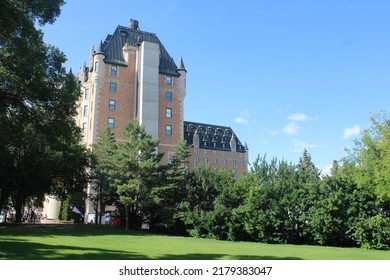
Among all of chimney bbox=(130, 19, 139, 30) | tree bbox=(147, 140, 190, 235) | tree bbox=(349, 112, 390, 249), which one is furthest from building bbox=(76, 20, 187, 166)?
tree bbox=(349, 112, 390, 249)

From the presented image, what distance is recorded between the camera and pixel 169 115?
6819cm

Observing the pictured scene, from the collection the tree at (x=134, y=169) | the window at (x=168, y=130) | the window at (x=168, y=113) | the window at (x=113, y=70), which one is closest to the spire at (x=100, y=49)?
the window at (x=113, y=70)

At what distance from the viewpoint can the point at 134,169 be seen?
36656mm

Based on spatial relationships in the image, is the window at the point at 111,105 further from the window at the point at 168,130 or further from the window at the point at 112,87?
the window at the point at 168,130

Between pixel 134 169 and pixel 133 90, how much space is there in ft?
112

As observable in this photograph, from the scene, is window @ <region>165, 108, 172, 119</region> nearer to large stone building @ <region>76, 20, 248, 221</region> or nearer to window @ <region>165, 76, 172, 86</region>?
large stone building @ <region>76, 20, 248, 221</region>

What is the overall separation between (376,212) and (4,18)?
26.1 metres

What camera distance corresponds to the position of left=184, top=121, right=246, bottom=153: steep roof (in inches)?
5138

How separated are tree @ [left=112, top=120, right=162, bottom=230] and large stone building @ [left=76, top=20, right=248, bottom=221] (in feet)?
87.2

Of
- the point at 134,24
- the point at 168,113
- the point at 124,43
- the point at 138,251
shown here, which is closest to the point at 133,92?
the point at 168,113

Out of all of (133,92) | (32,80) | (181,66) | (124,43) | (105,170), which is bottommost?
(105,170)

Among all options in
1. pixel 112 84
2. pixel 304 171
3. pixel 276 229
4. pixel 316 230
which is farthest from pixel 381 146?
pixel 112 84

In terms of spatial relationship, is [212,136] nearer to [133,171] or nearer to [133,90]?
[133,90]

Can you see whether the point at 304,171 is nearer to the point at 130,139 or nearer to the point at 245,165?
the point at 130,139
